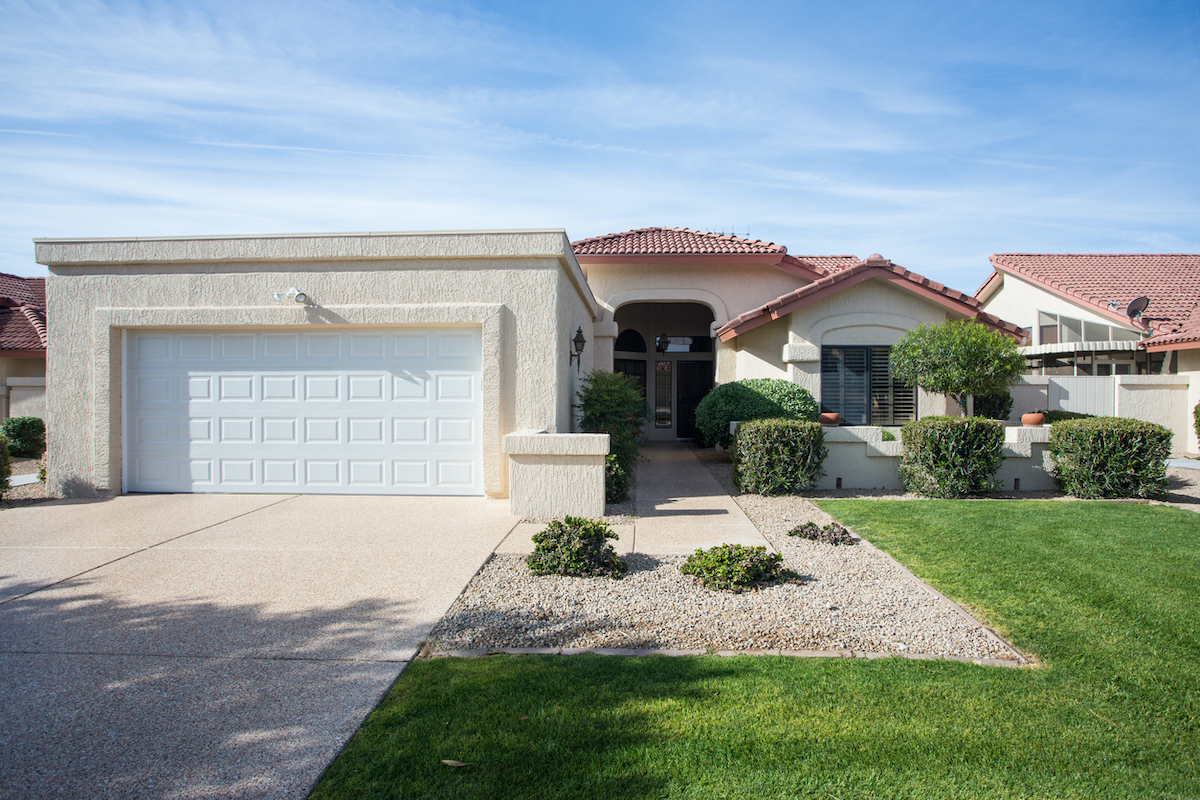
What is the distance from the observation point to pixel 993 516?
8.11 metres

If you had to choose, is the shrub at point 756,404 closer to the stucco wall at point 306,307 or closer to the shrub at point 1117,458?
the shrub at point 1117,458

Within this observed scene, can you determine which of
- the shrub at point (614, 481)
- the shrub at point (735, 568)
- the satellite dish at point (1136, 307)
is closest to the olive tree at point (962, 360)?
the shrub at point (614, 481)

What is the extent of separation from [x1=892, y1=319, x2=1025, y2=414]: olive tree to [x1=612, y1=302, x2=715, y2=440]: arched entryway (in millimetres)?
7902

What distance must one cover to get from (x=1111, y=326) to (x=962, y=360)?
40.3 ft

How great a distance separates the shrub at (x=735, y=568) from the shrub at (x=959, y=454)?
518 centimetres

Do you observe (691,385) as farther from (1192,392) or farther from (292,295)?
(1192,392)

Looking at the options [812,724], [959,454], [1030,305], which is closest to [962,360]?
[959,454]

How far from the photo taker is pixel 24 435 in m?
14.4

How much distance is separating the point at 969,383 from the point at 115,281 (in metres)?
13.3

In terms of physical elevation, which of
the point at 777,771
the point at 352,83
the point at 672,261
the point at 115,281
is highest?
the point at 352,83

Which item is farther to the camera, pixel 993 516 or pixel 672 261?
pixel 672 261

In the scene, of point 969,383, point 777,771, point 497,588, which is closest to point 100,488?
point 497,588

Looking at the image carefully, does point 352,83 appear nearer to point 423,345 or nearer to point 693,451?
point 423,345

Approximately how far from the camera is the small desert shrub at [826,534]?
6.87 meters
